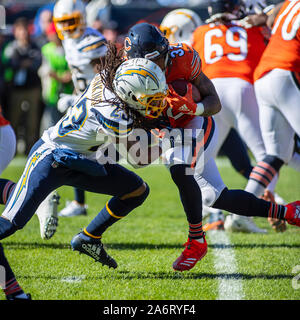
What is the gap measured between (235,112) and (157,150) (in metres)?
1.53

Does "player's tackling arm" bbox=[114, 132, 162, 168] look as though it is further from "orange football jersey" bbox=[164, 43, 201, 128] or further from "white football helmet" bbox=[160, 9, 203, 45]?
"white football helmet" bbox=[160, 9, 203, 45]

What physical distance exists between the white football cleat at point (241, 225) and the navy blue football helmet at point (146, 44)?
77.1 inches

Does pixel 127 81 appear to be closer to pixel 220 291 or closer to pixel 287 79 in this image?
pixel 220 291

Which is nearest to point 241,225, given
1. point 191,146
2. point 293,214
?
point 293,214

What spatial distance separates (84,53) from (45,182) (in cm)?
216

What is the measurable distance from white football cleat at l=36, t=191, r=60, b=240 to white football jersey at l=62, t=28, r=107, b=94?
59.4 inches

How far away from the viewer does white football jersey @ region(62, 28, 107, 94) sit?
4926mm

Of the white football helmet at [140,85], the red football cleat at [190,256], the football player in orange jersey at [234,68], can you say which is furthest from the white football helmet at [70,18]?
the red football cleat at [190,256]

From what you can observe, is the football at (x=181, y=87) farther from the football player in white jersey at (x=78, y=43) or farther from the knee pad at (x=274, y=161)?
the football player in white jersey at (x=78, y=43)

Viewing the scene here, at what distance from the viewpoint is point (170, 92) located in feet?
10.8

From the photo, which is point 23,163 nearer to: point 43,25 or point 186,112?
point 43,25

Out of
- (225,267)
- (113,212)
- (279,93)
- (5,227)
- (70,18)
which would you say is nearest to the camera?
(5,227)

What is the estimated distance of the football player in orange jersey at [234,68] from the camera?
4645 millimetres

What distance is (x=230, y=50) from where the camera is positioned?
4.75 meters
